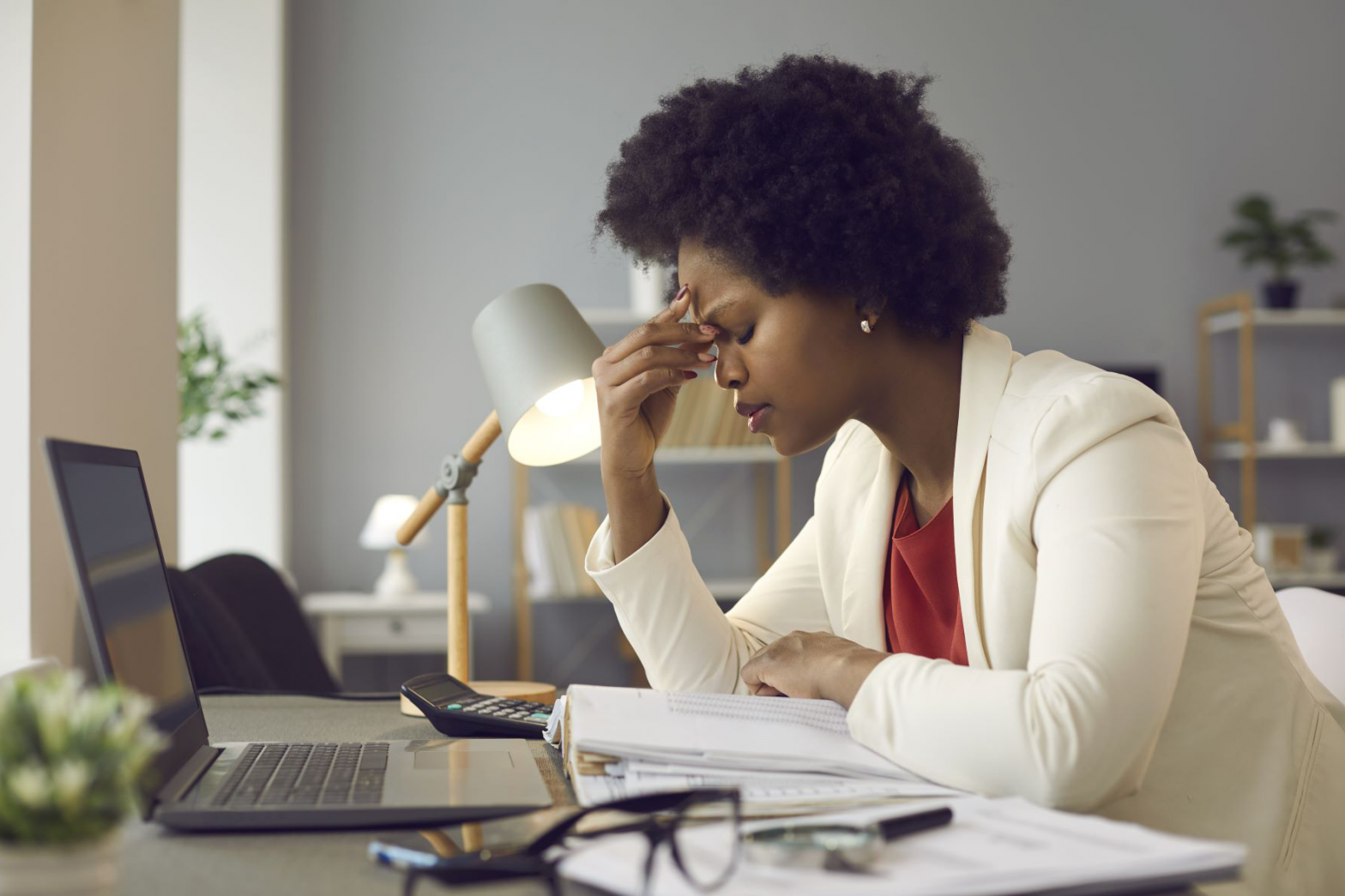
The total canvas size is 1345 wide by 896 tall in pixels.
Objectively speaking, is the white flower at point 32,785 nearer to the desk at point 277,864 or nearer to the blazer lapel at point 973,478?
the desk at point 277,864

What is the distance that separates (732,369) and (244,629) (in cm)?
116

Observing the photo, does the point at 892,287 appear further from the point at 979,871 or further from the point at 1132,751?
the point at 979,871

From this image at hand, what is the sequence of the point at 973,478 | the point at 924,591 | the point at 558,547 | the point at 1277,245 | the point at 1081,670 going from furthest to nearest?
1. the point at 1277,245
2. the point at 558,547
3. the point at 924,591
4. the point at 973,478
5. the point at 1081,670

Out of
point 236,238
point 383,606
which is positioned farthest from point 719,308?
point 236,238

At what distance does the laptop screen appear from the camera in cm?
72

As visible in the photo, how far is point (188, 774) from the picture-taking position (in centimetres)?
82

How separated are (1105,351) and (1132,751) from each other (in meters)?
3.63

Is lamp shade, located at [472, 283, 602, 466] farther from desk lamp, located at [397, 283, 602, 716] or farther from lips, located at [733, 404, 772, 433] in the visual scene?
lips, located at [733, 404, 772, 433]

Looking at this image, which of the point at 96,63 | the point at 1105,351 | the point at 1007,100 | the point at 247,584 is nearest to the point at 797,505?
the point at 1105,351

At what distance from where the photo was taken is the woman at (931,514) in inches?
32.0

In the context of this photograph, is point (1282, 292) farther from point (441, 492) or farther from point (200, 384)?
point (441, 492)

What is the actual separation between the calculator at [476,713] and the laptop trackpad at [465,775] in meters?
0.05

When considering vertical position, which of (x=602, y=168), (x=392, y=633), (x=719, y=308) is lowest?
(x=392, y=633)

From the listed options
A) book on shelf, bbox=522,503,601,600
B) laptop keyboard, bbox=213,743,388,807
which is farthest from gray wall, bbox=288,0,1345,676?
laptop keyboard, bbox=213,743,388,807
